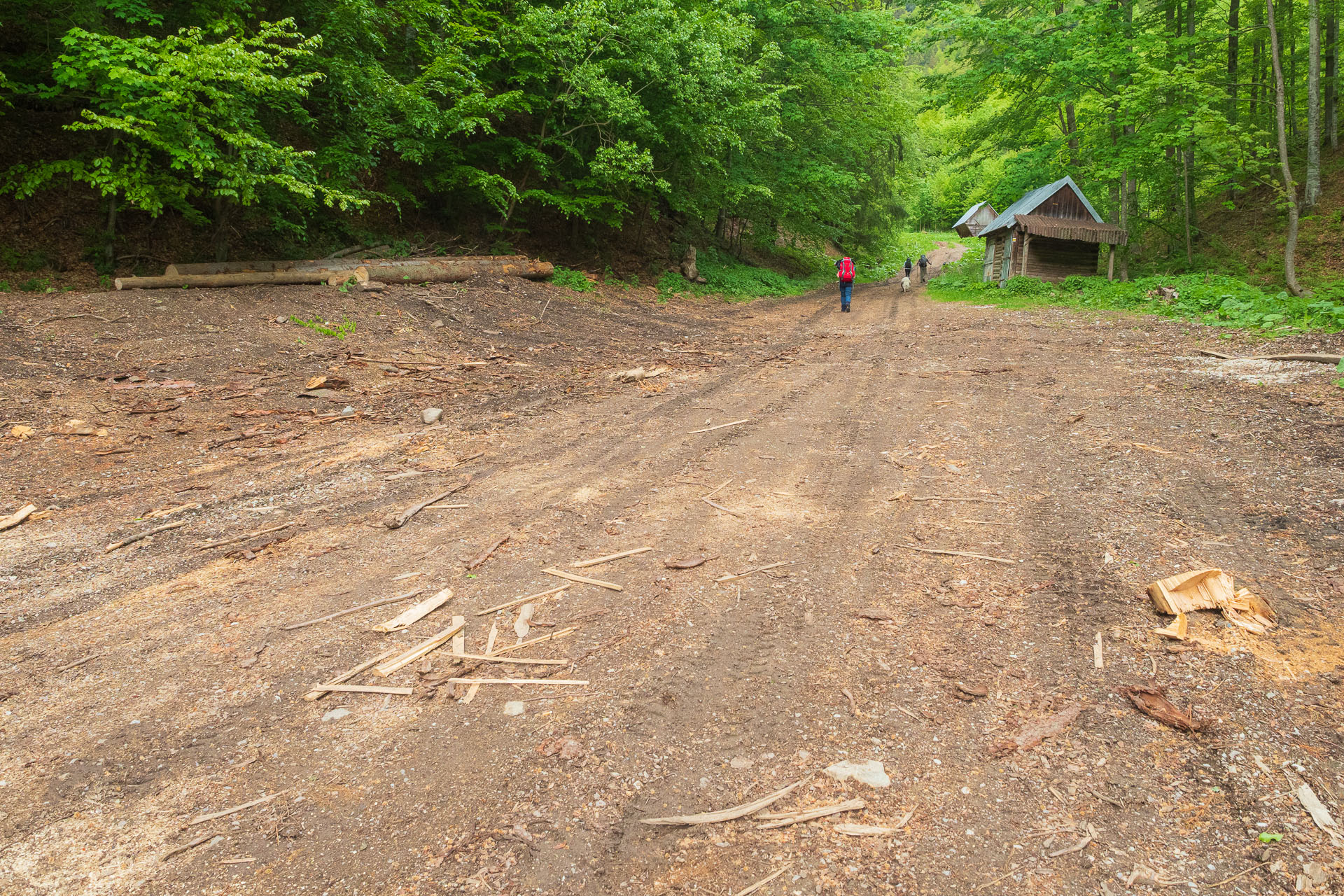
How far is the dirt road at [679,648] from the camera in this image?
228cm

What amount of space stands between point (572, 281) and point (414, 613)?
13.1 meters

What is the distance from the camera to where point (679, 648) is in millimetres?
3367

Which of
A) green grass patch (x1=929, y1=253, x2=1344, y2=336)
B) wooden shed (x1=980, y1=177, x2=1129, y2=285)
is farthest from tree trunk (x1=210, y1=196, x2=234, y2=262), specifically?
wooden shed (x1=980, y1=177, x2=1129, y2=285)

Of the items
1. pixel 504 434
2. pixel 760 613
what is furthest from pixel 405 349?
pixel 760 613

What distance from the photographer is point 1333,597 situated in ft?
11.4

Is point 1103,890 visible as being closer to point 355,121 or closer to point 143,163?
point 143,163

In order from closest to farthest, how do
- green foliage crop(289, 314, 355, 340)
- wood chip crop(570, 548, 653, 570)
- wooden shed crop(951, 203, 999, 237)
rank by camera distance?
wood chip crop(570, 548, 653, 570), green foliage crop(289, 314, 355, 340), wooden shed crop(951, 203, 999, 237)

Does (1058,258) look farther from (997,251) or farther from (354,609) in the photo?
(354,609)

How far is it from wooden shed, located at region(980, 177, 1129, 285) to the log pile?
18254 millimetres

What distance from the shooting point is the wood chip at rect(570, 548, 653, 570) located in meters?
4.25

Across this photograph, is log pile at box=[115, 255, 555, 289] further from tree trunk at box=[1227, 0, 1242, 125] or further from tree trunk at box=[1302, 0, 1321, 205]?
tree trunk at box=[1227, 0, 1242, 125]

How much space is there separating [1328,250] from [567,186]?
20.0 metres

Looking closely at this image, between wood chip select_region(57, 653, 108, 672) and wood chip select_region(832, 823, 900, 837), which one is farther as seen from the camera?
wood chip select_region(57, 653, 108, 672)

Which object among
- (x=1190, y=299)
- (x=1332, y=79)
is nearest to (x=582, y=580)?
(x=1190, y=299)
